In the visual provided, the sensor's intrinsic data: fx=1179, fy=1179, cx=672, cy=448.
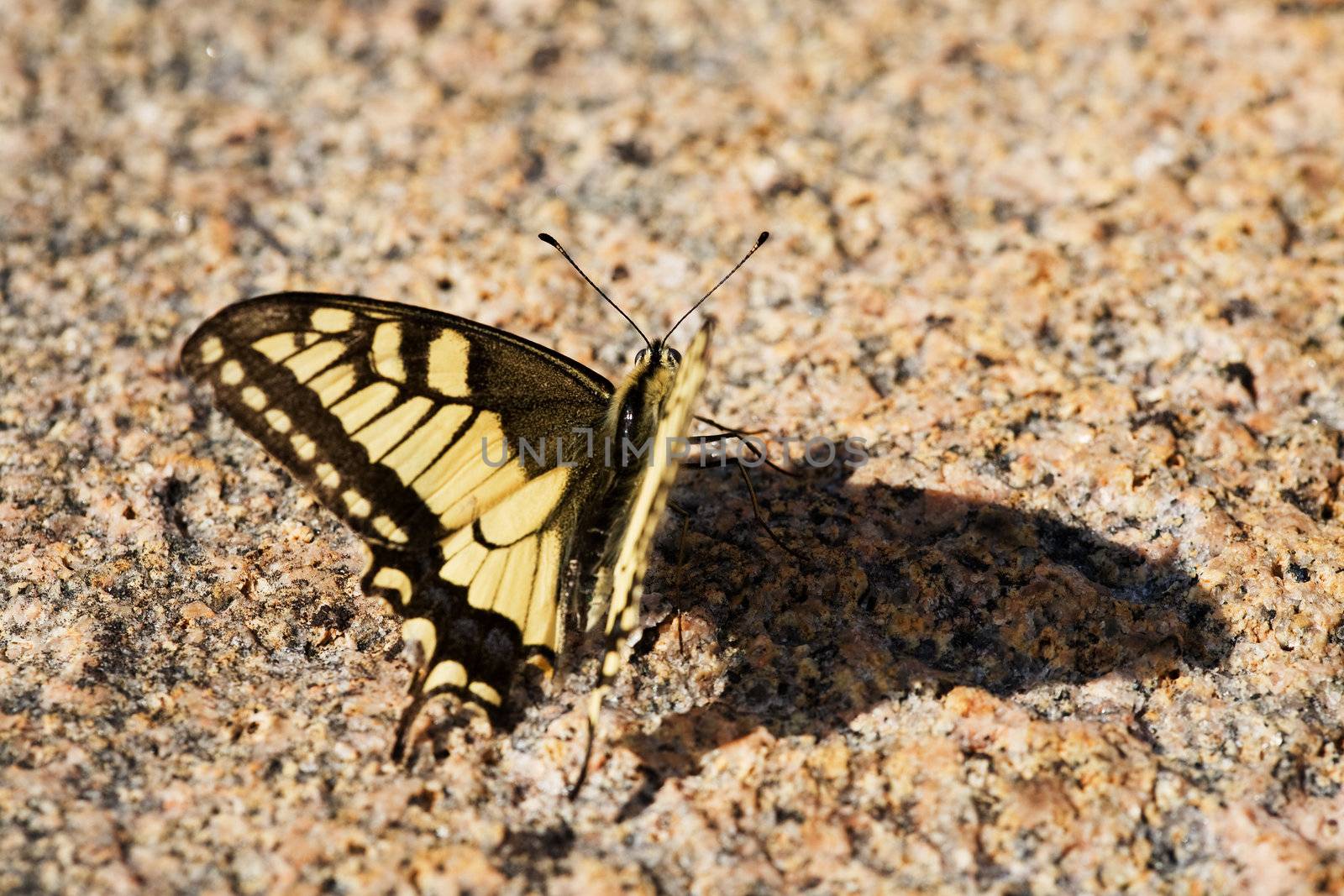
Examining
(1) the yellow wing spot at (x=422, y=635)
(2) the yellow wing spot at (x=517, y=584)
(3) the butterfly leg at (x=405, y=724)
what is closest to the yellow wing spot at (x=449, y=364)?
(2) the yellow wing spot at (x=517, y=584)

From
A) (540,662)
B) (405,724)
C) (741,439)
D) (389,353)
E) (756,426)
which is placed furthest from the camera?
(756,426)

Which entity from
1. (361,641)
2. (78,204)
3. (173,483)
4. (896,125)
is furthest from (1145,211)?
(78,204)

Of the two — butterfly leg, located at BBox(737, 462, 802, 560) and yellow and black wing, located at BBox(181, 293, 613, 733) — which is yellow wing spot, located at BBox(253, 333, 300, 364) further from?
butterfly leg, located at BBox(737, 462, 802, 560)

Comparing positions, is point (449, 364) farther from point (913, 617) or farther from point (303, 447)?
point (913, 617)

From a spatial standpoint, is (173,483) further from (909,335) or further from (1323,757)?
(1323,757)

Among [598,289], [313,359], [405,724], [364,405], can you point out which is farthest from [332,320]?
[405,724]

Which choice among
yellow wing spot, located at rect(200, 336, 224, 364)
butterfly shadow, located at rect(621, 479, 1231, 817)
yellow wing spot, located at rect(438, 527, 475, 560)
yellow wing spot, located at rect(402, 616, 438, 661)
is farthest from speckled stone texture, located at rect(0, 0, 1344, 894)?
yellow wing spot, located at rect(200, 336, 224, 364)

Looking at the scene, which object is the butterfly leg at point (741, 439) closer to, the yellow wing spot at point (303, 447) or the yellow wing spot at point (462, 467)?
the yellow wing spot at point (462, 467)
